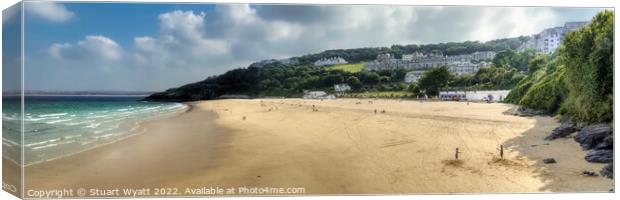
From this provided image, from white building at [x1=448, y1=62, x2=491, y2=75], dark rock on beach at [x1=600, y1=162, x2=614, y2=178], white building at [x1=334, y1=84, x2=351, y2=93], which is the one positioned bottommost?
dark rock on beach at [x1=600, y1=162, x2=614, y2=178]

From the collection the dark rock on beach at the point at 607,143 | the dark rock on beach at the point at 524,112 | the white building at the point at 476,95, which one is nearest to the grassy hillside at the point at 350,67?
the white building at the point at 476,95

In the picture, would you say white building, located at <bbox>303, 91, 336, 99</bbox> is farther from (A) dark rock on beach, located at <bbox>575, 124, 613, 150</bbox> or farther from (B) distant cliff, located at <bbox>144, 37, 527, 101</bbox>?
(A) dark rock on beach, located at <bbox>575, 124, 613, 150</bbox>

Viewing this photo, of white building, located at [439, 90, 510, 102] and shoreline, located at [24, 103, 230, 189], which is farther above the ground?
white building, located at [439, 90, 510, 102]

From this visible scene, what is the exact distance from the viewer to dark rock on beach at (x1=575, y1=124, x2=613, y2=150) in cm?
673

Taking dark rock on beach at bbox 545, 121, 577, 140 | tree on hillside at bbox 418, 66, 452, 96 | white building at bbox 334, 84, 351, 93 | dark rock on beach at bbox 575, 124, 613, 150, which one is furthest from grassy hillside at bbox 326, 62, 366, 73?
dark rock on beach at bbox 575, 124, 613, 150

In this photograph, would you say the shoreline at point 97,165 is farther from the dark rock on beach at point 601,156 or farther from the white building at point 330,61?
the dark rock on beach at point 601,156

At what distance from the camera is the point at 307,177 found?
21.2 ft

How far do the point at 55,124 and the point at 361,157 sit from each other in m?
4.52

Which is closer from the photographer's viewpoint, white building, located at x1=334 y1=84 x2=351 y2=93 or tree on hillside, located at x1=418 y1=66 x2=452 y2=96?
tree on hillside, located at x1=418 y1=66 x2=452 y2=96

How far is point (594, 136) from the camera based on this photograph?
6738mm

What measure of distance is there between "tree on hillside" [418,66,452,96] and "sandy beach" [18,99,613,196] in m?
0.20

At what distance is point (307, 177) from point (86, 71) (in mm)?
3176

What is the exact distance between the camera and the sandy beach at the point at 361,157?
6.39 metres

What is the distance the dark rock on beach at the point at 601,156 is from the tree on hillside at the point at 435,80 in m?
2.06
